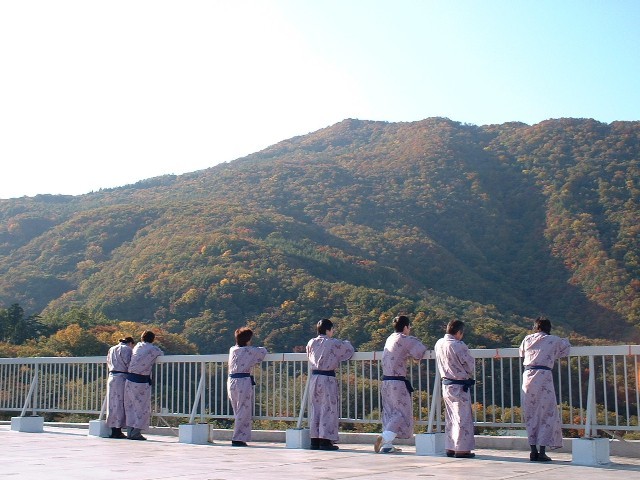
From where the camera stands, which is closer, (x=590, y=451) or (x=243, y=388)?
(x=590, y=451)

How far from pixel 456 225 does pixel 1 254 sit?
1209 inches

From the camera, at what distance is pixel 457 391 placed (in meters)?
9.61

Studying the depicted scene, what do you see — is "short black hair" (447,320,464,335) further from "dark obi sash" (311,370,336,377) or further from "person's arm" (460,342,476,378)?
"dark obi sash" (311,370,336,377)

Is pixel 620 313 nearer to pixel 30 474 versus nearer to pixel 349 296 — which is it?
pixel 349 296

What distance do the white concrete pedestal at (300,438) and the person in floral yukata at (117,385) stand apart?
120 inches

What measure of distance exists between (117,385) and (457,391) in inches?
214

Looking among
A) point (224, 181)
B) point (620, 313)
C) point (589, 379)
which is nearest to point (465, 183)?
point (224, 181)

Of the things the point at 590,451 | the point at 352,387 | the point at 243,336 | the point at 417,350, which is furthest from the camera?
the point at 243,336

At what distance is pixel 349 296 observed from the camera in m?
41.9

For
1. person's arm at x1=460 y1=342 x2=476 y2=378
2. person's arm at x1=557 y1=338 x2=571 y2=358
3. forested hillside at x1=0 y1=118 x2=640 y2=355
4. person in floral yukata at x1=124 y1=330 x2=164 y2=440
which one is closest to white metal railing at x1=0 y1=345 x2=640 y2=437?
person's arm at x1=557 y1=338 x2=571 y2=358

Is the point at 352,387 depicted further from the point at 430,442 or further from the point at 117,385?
the point at 117,385

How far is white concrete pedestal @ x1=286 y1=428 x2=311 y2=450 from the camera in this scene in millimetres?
10836

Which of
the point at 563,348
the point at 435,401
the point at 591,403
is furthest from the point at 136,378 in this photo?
the point at 591,403

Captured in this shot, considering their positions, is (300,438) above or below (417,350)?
below
